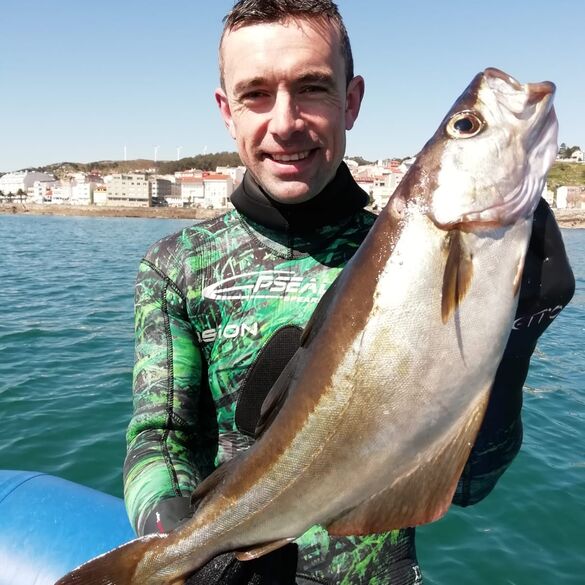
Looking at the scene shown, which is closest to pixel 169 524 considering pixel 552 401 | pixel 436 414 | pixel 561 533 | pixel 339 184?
pixel 436 414

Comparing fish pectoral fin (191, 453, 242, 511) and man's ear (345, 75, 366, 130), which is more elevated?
man's ear (345, 75, 366, 130)

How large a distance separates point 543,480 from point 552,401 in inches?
148

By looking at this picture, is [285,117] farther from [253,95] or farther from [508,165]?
[508,165]

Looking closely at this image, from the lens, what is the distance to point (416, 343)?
199 centimetres

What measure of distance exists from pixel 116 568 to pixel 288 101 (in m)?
2.28

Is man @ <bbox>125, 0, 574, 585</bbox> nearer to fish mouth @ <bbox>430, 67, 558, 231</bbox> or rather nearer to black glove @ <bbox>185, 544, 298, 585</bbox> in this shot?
black glove @ <bbox>185, 544, 298, 585</bbox>

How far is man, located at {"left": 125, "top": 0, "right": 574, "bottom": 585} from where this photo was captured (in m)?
2.59

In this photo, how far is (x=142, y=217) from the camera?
132 metres

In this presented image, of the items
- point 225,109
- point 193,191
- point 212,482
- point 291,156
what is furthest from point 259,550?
point 193,191

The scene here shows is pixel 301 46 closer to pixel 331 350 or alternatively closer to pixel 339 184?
pixel 339 184

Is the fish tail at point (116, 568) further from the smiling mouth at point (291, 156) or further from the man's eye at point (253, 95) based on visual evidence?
the man's eye at point (253, 95)

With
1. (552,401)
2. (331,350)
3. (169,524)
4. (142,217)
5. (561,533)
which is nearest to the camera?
(331,350)

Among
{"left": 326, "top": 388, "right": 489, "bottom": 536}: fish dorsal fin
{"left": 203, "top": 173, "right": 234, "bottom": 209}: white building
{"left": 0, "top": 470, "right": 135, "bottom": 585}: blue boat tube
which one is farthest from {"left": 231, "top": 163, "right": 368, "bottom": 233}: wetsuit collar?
{"left": 203, "top": 173, "right": 234, "bottom": 209}: white building

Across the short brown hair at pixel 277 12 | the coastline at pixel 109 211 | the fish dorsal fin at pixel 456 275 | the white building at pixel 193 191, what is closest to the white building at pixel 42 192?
the coastline at pixel 109 211
